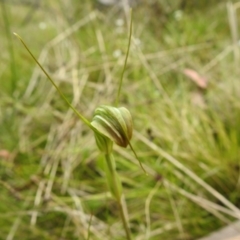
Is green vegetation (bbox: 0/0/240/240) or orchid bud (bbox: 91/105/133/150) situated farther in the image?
green vegetation (bbox: 0/0/240/240)

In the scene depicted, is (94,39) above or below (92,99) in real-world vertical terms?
above

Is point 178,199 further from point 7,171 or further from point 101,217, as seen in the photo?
point 7,171

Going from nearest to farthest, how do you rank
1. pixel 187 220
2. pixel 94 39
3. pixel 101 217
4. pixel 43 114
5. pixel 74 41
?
1. pixel 187 220
2. pixel 101 217
3. pixel 43 114
4. pixel 74 41
5. pixel 94 39

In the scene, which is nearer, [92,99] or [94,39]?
[92,99]

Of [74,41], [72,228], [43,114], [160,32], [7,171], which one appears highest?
[160,32]

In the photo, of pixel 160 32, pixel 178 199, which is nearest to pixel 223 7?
pixel 160 32
